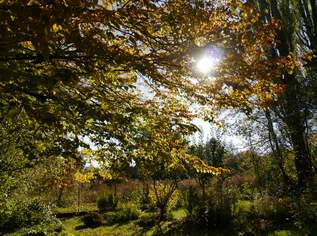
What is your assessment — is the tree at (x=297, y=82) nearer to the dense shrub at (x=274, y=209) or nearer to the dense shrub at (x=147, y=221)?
the dense shrub at (x=274, y=209)

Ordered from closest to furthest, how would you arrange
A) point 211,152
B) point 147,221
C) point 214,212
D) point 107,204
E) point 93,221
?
point 214,212 → point 147,221 → point 93,221 → point 211,152 → point 107,204

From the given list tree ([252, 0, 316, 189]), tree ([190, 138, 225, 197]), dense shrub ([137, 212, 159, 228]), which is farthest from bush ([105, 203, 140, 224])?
tree ([252, 0, 316, 189])

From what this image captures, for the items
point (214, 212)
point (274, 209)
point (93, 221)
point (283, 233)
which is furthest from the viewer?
point (93, 221)

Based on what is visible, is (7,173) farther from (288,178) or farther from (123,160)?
(288,178)

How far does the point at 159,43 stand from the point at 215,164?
14843mm

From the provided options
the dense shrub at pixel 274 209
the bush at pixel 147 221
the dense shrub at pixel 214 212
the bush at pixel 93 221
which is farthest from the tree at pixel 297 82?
the bush at pixel 93 221

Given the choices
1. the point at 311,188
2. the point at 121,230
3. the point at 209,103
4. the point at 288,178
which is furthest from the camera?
the point at 288,178

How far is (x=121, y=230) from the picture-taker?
44.5ft

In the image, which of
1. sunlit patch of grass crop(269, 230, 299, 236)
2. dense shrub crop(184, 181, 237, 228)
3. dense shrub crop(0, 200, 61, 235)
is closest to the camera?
dense shrub crop(0, 200, 61, 235)

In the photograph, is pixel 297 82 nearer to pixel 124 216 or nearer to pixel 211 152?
pixel 211 152

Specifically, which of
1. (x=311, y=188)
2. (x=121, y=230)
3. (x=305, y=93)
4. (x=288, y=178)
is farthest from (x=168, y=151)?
(x=288, y=178)

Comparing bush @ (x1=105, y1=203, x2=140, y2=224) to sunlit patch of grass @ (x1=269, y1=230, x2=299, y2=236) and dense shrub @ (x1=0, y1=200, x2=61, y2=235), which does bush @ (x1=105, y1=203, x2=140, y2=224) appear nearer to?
sunlit patch of grass @ (x1=269, y1=230, x2=299, y2=236)

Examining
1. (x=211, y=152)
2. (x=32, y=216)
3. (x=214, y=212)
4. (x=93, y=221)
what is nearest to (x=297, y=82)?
(x=211, y=152)

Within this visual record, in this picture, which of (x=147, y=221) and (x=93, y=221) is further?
(x=93, y=221)
